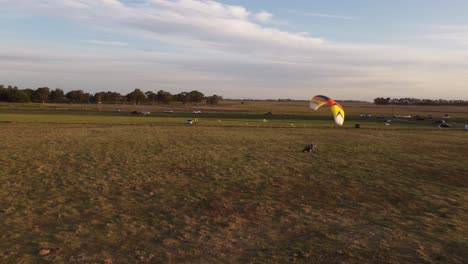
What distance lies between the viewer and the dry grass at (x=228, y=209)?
7930 millimetres

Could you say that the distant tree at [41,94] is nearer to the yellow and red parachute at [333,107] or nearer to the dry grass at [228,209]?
the dry grass at [228,209]

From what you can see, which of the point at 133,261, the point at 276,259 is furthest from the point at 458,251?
the point at 133,261

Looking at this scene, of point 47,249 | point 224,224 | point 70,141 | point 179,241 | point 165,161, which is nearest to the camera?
point 47,249

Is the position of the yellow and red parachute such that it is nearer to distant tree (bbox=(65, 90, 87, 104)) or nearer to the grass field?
the grass field

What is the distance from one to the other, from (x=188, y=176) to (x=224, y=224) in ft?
20.4

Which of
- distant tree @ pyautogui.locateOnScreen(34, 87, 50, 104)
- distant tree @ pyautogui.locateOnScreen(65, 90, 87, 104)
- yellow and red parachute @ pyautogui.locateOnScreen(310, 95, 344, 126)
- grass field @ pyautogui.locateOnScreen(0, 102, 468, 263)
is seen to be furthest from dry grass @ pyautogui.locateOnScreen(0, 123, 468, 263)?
distant tree @ pyautogui.locateOnScreen(65, 90, 87, 104)

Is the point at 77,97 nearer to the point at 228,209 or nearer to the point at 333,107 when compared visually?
the point at 333,107

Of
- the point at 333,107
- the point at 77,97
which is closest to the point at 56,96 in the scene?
the point at 77,97

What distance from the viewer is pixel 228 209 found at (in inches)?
440

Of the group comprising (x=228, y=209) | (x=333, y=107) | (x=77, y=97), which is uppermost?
(x=77, y=97)

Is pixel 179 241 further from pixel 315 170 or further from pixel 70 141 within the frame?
pixel 70 141

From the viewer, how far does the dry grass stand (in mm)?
7930

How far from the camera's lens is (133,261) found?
7363 millimetres

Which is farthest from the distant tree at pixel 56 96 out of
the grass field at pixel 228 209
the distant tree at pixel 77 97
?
A: the grass field at pixel 228 209
